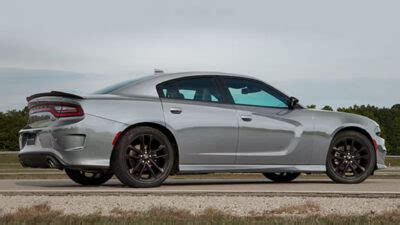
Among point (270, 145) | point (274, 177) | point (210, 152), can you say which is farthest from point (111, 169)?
point (274, 177)

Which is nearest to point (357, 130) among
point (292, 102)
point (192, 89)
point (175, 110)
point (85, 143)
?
point (292, 102)

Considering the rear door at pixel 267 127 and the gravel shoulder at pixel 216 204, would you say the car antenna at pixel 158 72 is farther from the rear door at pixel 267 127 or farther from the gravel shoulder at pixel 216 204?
the gravel shoulder at pixel 216 204

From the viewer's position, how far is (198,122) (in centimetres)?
925

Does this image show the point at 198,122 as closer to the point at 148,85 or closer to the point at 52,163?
the point at 148,85

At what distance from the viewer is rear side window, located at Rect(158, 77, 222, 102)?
9500 mm

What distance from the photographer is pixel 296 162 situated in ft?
32.6

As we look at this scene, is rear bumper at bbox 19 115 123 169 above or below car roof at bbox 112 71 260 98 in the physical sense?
below

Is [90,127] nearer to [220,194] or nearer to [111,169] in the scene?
[111,169]

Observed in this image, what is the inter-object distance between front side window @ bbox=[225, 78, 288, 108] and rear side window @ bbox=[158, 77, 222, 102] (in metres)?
0.24

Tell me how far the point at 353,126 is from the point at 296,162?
1.01 m

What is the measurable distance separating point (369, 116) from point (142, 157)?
118886mm

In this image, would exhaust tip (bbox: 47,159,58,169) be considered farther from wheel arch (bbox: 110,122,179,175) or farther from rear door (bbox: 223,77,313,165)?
rear door (bbox: 223,77,313,165)

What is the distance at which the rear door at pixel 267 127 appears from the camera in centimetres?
957

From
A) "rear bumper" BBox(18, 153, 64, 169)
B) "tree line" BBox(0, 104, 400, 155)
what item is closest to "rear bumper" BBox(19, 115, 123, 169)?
"rear bumper" BBox(18, 153, 64, 169)
